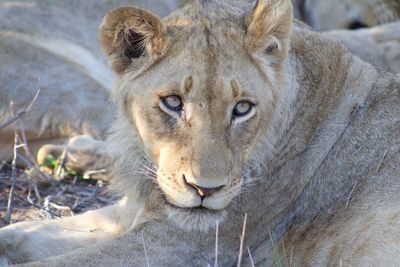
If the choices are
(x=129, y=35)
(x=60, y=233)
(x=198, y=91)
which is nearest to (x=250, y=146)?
(x=198, y=91)

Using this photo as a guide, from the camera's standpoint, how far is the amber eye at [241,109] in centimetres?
Result: 407

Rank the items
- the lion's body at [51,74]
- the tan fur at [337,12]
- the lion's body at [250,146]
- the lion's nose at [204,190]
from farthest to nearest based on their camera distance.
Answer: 1. the tan fur at [337,12]
2. the lion's body at [51,74]
3. the lion's body at [250,146]
4. the lion's nose at [204,190]

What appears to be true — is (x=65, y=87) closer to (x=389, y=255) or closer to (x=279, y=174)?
(x=279, y=174)

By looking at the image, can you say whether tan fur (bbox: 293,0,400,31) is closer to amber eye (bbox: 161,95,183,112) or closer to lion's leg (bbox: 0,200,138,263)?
lion's leg (bbox: 0,200,138,263)

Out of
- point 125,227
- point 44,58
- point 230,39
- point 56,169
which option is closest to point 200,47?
point 230,39

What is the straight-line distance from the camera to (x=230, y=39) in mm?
4176

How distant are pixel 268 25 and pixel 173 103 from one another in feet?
1.56

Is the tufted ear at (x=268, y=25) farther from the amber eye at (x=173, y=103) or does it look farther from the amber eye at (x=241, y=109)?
the amber eye at (x=173, y=103)

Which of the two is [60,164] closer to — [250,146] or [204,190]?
[250,146]

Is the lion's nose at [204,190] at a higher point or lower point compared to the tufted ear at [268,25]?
lower

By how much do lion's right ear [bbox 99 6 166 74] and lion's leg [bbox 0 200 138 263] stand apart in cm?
70

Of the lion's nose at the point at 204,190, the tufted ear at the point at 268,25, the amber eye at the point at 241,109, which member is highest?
the tufted ear at the point at 268,25

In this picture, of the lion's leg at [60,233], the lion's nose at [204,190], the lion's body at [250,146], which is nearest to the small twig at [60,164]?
the lion's leg at [60,233]

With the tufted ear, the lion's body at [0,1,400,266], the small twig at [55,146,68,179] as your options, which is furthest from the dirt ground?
the tufted ear
